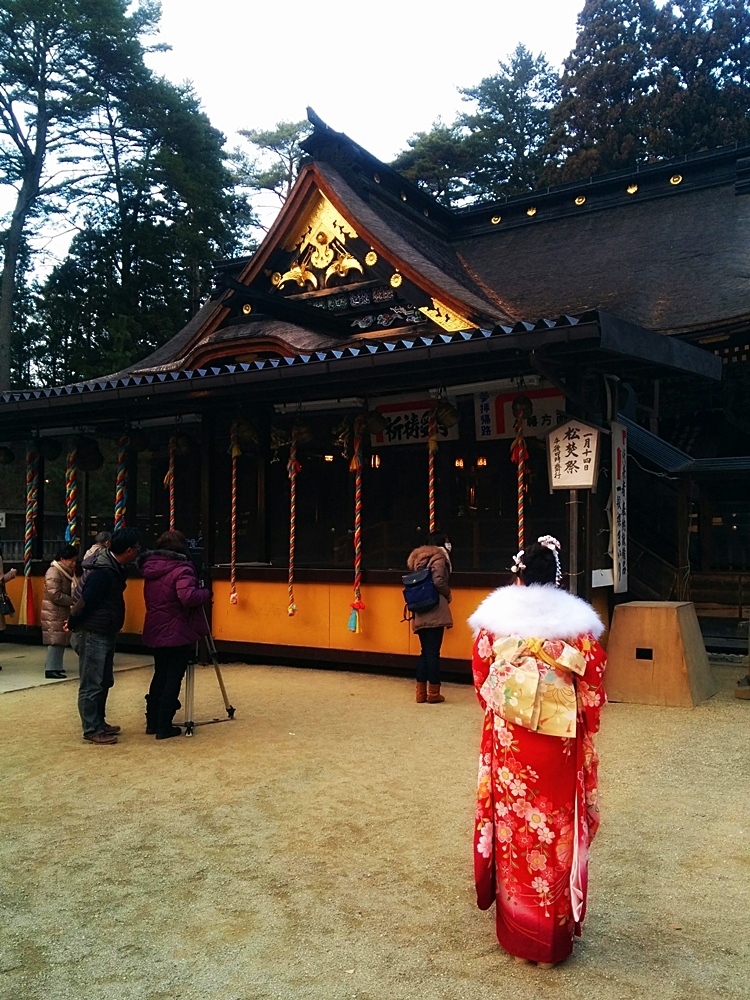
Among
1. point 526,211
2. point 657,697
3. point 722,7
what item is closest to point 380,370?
point 657,697

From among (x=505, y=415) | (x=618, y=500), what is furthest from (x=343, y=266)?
(x=618, y=500)

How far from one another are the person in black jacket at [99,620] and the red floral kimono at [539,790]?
3.88 metres

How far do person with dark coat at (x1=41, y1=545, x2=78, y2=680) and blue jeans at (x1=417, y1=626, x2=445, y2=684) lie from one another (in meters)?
3.88

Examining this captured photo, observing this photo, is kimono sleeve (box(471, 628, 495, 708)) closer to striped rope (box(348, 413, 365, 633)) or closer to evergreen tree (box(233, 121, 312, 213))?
striped rope (box(348, 413, 365, 633))

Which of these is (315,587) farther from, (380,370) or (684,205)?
(684,205)

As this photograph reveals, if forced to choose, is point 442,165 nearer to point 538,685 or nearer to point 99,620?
point 99,620

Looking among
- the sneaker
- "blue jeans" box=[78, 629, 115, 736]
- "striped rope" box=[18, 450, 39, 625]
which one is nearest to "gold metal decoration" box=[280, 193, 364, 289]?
"striped rope" box=[18, 450, 39, 625]

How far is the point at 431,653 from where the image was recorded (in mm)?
7629

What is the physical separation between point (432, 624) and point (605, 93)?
69.9ft

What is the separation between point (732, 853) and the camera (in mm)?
4066

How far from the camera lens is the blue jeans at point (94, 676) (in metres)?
6.21

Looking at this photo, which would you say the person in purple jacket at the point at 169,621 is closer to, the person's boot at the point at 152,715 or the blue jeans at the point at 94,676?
the person's boot at the point at 152,715

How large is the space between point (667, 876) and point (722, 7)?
83.0 ft

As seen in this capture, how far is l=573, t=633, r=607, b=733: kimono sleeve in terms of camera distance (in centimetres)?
311
